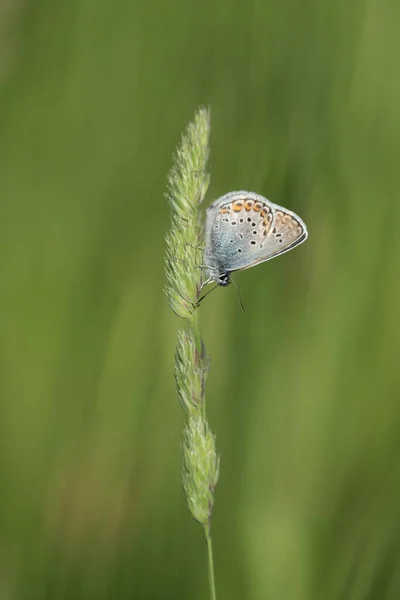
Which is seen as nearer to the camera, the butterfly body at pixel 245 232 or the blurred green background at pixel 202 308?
the blurred green background at pixel 202 308

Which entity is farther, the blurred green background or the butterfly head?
the butterfly head

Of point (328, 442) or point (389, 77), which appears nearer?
point (328, 442)

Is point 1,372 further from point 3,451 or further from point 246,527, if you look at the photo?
point 246,527

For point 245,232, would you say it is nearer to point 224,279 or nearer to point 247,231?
point 247,231

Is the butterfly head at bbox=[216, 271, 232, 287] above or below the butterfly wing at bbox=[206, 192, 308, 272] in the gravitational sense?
below

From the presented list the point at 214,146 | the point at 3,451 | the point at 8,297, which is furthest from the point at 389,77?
the point at 3,451

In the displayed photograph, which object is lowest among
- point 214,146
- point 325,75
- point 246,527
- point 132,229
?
point 246,527

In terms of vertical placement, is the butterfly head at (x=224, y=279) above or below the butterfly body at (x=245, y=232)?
below
